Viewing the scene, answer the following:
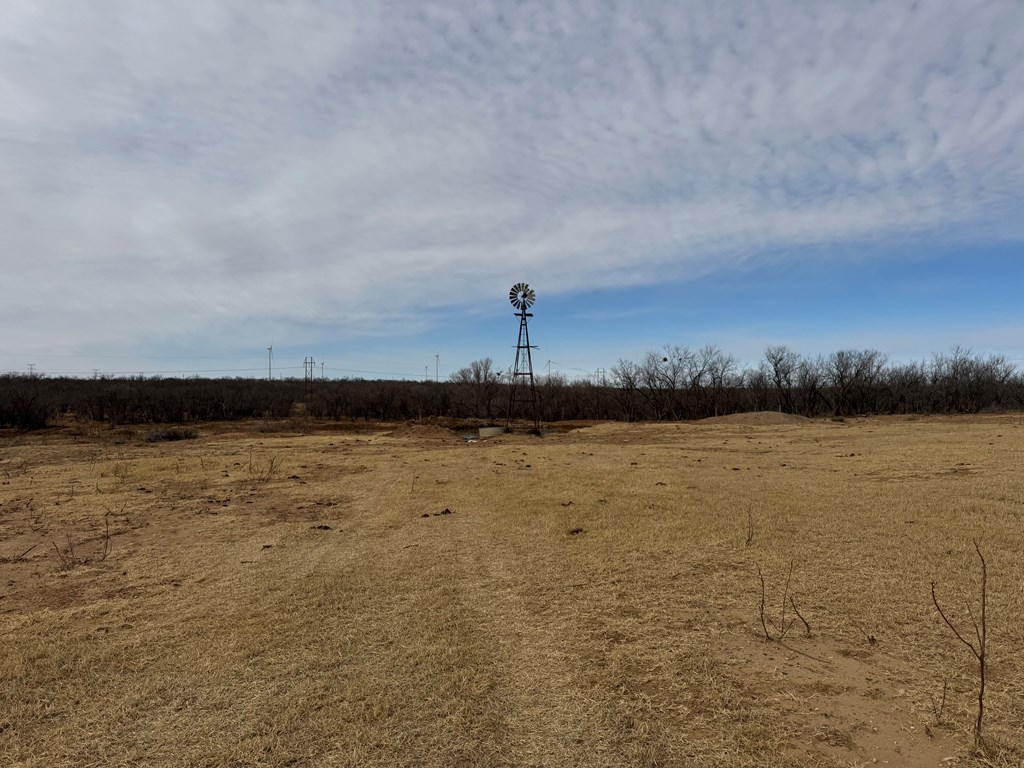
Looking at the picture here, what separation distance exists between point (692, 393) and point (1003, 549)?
49.0 meters

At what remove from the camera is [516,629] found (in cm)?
455

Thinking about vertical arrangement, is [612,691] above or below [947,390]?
below

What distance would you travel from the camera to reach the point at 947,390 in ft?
178

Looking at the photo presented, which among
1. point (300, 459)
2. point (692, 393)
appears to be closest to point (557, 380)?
point (692, 393)

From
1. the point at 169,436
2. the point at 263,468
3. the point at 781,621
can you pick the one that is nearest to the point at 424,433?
the point at 169,436

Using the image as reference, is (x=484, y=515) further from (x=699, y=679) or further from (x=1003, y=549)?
(x=1003, y=549)

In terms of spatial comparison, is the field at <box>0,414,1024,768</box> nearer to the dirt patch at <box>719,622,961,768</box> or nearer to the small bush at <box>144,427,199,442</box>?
the dirt patch at <box>719,622,961,768</box>

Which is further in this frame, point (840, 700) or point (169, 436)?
point (169, 436)

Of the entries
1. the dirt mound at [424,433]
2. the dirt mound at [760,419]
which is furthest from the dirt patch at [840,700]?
the dirt mound at [760,419]

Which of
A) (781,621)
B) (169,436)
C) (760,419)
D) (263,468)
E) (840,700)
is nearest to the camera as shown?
(840,700)

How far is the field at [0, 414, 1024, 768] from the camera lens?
305cm

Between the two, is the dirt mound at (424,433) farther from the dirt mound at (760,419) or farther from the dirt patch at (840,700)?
the dirt patch at (840,700)

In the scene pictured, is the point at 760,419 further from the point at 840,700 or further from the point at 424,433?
the point at 840,700

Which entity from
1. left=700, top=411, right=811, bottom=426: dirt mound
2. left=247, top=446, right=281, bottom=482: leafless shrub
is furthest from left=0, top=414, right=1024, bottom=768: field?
left=700, top=411, right=811, bottom=426: dirt mound
